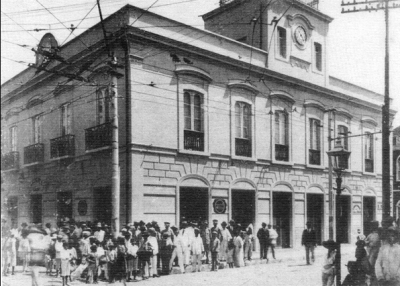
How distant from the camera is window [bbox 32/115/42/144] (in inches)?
791

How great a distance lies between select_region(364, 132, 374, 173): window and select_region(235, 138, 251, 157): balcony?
9.95 meters

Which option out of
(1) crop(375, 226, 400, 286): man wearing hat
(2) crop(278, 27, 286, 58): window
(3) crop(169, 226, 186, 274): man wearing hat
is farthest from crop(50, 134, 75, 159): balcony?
(1) crop(375, 226, 400, 286): man wearing hat

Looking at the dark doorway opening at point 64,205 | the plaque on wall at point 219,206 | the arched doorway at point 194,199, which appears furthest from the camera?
the dark doorway opening at point 64,205

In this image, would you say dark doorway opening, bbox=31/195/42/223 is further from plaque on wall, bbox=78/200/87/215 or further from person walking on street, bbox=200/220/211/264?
person walking on street, bbox=200/220/211/264

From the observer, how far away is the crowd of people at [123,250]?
39.3 ft

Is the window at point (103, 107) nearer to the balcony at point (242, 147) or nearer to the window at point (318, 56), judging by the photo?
the balcony at point (242, 147)

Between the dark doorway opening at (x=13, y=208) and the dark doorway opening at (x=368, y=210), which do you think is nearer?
the dark doorway opening at (x=13, y=208)

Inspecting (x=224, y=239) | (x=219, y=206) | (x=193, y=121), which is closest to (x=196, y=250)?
(x=224, y=239)

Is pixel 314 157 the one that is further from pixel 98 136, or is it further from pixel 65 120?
pixel 65 120

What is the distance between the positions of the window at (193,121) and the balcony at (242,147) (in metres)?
2.04

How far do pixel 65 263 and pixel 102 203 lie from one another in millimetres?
5705

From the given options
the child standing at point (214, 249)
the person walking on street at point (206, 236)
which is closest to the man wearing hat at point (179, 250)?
the child standing at point (214, 249)

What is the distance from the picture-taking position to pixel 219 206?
1809cm

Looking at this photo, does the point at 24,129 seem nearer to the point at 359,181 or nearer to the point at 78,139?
the point at 78,139
